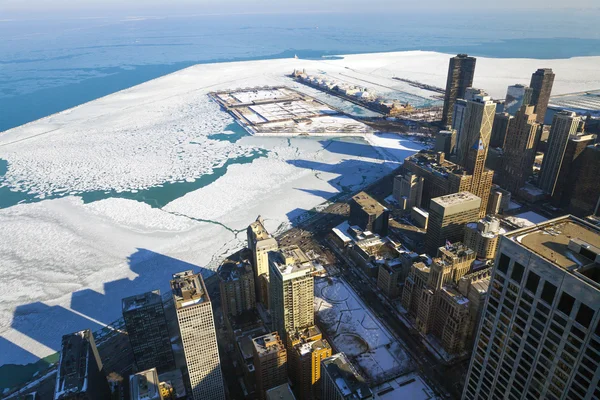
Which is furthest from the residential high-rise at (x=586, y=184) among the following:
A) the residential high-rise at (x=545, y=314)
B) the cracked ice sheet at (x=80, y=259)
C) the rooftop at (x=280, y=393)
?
the cracked ice sheet at (x=80, y=259)

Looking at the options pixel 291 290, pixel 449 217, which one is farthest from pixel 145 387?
pixel 449 217

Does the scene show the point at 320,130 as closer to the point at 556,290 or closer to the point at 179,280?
the point at 179,280

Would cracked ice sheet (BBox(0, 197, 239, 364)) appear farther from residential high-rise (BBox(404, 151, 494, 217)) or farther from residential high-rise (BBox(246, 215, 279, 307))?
residential high-rise (BBox(404, 151, 494, 217))

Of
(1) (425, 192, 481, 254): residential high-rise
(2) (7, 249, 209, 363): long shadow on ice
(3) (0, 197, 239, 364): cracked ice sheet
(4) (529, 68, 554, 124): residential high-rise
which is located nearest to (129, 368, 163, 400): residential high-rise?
(2) (7, 249, 209, 363): long shadow on ice

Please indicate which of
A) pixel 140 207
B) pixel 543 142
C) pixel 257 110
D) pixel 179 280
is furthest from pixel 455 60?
pixel 179 280

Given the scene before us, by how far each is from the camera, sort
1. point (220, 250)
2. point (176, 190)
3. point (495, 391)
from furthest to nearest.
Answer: point (176, 190), point (220, 250), point (495, 391)

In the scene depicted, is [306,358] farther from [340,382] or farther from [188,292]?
[188,292]
